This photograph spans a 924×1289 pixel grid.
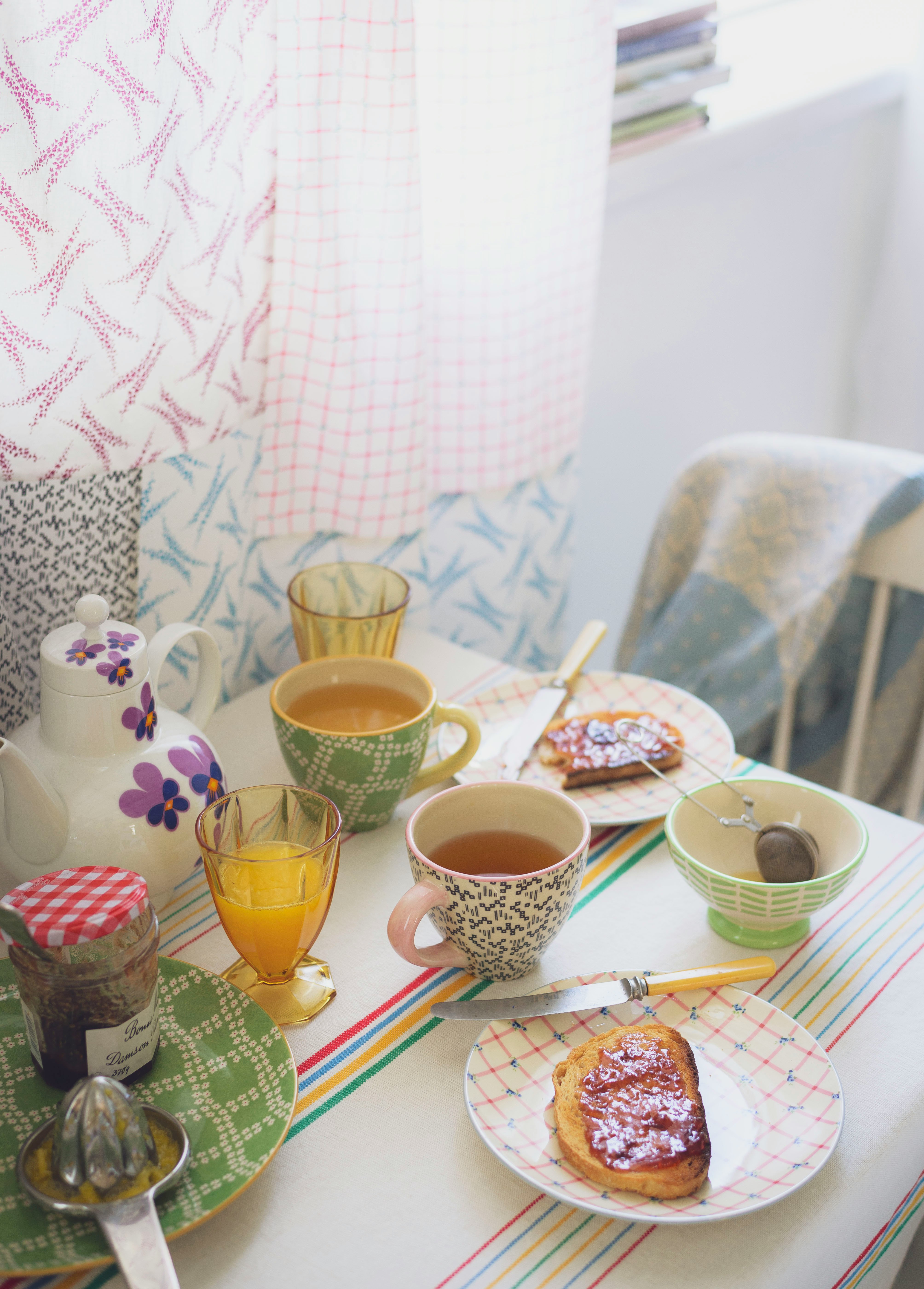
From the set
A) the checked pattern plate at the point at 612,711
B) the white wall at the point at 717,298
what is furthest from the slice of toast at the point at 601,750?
the white wall at the point at 717,298

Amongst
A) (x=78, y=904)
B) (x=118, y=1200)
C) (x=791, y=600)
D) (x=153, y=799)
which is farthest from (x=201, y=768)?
(x=791, y=600)

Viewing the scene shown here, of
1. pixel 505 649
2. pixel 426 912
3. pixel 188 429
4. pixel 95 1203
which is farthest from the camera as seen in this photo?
pixel 505 649

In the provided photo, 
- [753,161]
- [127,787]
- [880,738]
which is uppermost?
[753,161]

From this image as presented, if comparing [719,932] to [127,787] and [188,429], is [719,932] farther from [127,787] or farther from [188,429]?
[188,429]

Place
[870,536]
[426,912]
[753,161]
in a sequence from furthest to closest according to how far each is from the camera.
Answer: [753,161] < [870,536] < [426,912]

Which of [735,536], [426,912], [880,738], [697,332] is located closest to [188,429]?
[426,912]

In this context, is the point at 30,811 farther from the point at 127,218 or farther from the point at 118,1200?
the point at 127,218

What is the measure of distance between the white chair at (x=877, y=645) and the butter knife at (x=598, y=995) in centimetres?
Result: 63

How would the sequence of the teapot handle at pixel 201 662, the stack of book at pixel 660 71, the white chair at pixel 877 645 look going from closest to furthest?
the teapot handle at pixel 201 662, the white chair at pixel 877 645, the stack of book at pixel 660 71

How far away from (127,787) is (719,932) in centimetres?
41

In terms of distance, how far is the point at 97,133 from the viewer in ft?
2.30

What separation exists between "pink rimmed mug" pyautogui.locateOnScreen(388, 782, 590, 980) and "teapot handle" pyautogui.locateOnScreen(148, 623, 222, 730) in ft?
0.65

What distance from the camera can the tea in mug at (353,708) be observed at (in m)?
0.86

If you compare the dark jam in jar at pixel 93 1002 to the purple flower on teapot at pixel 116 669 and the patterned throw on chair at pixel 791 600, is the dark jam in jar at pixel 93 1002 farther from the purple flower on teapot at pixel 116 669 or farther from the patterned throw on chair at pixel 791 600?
the patterned throw on chair at pixel 791 600
